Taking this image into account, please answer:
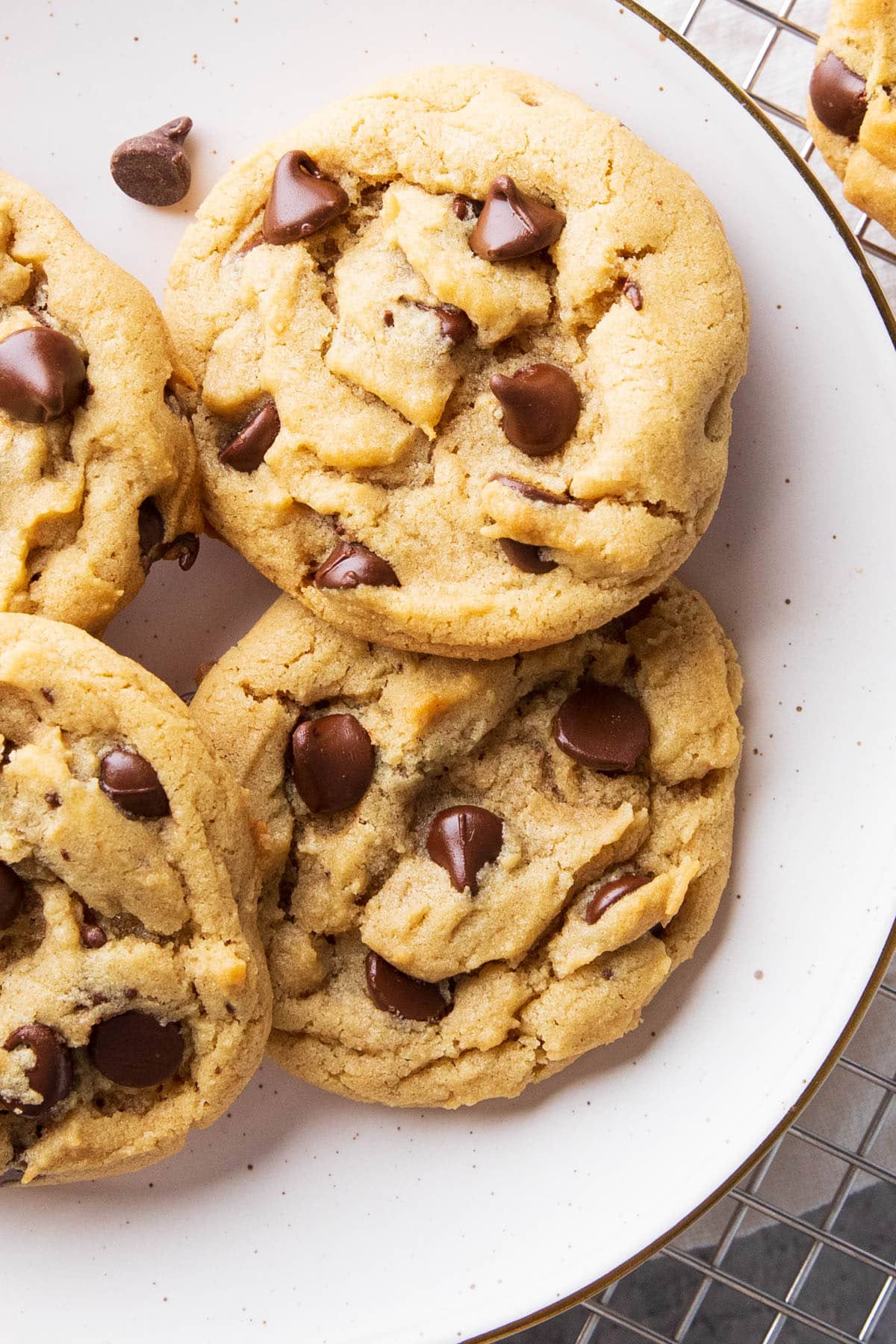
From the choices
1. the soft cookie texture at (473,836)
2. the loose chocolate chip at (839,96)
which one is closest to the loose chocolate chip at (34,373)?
the soft cookie texture at (473,836)

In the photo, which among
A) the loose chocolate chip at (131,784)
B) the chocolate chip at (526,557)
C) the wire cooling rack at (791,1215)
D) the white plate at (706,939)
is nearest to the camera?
the loose chocolate chip at (131,784)

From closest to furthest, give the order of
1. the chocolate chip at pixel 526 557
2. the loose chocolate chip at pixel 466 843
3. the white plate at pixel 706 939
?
the chocolate chip at pixel 526 557 → the loose chocolate chip at pixel 466 843 → the white plate at pixel 706 939

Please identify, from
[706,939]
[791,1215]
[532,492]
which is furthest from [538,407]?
[791,1215]

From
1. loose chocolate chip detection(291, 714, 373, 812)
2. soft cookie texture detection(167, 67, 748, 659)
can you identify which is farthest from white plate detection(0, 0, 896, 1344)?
loose chocolate chip detection(291, 714, 373, 812)

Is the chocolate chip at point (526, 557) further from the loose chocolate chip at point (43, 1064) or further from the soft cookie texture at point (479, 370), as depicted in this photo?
the loose chocolate chip at point (43, 1064)

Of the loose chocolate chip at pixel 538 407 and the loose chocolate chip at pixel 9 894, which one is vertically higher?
the loose chocolate chip at pixel 538 407

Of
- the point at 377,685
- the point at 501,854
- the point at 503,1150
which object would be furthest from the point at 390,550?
the point at 503,1150

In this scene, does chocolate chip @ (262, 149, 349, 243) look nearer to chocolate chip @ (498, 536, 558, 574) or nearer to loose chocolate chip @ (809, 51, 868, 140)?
chocolate chip @ (498, 536, 558, 574)
